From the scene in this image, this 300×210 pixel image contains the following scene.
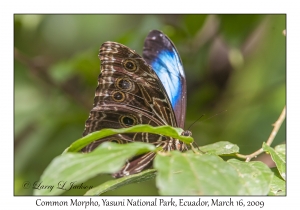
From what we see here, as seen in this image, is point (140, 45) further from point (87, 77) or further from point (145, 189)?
point (145, 189)

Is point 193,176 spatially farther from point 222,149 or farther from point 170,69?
point 170,69

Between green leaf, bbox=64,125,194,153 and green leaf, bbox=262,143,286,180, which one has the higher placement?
green leaf, bbox=64,125,194,153

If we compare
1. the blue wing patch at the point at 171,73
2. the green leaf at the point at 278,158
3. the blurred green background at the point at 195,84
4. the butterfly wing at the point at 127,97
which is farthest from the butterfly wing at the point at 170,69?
the blurred green background at the point at 195,84

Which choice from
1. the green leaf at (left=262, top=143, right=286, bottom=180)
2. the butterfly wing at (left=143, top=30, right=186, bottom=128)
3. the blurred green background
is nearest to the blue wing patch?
the butterfly wing at (left=143, top=30, right=186, bottom=128)

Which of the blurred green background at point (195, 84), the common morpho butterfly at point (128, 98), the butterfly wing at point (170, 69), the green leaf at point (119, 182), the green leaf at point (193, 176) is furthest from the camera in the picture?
the blurred green background at point (195, 84)

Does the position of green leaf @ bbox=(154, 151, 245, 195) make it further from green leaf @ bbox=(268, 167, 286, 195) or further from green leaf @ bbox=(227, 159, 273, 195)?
green leaf @ bbox=(268, 167, 286, 195)

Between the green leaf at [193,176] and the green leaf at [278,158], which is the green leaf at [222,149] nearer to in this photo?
the green leaf at [278,158]
